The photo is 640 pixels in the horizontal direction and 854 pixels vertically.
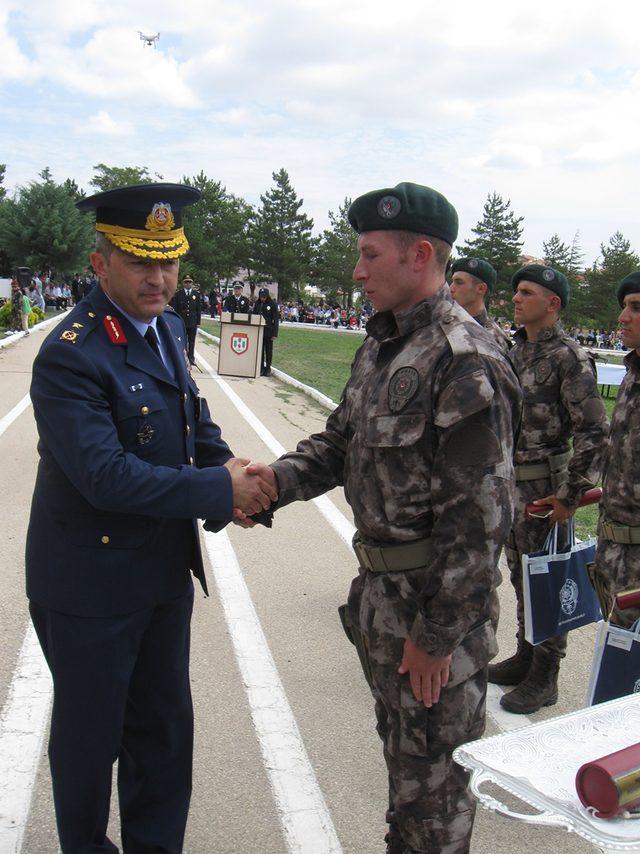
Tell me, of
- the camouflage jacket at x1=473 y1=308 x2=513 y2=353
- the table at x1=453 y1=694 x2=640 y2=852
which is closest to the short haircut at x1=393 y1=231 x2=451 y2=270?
the table at x1=453 y1=694 x2=640 y2=852

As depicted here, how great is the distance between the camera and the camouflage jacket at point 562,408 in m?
3.76

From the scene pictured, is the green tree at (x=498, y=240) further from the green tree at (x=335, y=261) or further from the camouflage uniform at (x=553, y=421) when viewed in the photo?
the camouflage uniform at (x=553, y=421)

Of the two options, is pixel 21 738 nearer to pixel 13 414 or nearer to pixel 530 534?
pixel 530 534

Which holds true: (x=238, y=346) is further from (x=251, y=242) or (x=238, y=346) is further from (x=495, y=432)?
(x=251, y=242)

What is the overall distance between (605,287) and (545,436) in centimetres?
6893

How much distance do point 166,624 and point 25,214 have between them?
57.2 meters

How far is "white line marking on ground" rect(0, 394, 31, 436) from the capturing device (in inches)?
398

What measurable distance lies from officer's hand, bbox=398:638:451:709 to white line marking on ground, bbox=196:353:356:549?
401 cm

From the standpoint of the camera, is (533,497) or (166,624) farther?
(533,497)

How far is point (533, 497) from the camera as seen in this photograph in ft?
13.5

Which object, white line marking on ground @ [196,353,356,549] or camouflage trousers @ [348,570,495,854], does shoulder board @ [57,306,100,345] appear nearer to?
camouflage trousers @ [348,570,495,854]

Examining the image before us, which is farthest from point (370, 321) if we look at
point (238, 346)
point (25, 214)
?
point (25, 214)

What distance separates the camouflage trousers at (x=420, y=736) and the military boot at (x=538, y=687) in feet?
5.42

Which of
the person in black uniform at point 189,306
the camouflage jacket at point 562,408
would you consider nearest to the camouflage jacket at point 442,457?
the camouflage jacket at point 562,408
